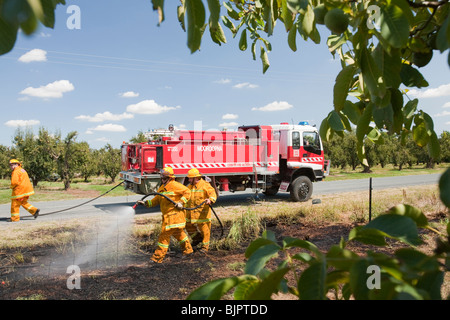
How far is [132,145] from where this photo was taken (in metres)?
10.8

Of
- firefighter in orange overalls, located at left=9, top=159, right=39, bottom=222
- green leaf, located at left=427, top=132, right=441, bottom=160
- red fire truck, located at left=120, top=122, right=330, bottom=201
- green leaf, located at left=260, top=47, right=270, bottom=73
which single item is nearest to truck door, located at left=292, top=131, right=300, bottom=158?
red fire truck, located at left=120, top=122, right=330, bottom=201

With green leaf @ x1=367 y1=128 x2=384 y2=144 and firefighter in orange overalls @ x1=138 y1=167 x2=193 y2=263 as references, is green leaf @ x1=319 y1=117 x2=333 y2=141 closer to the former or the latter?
green leaf @ x1=367 y1=128 x2=384 y2=144

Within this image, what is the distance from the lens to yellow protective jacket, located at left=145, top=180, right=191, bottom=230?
5684 millimetres

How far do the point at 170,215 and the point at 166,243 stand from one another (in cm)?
47

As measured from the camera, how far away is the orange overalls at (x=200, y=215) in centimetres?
640

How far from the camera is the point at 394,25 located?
89cm

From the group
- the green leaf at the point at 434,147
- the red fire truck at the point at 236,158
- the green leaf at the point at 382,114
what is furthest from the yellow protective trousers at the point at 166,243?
the green leaf at the point at 382,114

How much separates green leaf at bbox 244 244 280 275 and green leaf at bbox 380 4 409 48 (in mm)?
622

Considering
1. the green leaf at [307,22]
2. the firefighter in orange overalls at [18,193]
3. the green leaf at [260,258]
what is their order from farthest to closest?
1. the firefighter in orange overalls at [18,193]
2. the green leaf at [307,22]
3. the green leaf at [260,258]

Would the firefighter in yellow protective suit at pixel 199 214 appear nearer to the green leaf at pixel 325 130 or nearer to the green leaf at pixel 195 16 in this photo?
the green leaf at pixel 325 130

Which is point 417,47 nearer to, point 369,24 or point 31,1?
point 369,24

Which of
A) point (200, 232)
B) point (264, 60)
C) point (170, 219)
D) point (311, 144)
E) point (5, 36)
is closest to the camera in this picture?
point (5, 36)

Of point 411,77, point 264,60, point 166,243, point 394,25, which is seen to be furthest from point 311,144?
point 394,25

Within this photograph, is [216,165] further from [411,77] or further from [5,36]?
[5,36]
